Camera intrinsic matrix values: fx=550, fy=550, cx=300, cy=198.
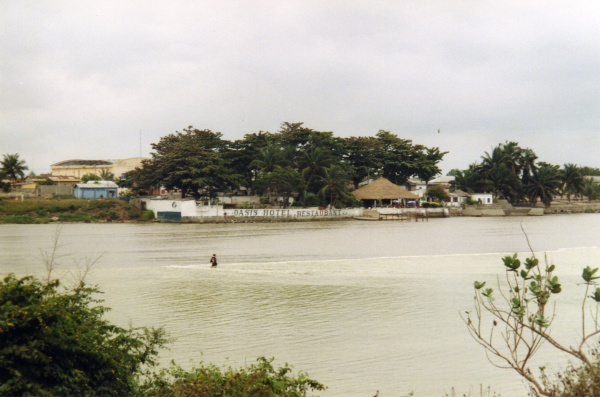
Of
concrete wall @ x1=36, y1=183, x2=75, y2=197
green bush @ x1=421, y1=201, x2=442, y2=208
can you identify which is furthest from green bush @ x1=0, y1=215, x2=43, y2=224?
green bush @ x1=421, y1=201, x2=442, y2=208

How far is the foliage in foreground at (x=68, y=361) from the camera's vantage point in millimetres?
5390

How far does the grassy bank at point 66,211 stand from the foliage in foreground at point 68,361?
151ft

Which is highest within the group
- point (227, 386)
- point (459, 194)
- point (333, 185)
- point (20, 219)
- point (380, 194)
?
point (333, 185)

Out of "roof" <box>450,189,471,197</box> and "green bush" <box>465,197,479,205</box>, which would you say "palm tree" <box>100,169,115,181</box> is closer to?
"roof" <box>450,189,471,197</box>

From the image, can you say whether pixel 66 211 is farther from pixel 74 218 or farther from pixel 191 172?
pixel 191 172

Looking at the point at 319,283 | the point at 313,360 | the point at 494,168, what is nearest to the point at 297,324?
the point at 313,360

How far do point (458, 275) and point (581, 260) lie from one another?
7.18m

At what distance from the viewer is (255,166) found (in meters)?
58.9

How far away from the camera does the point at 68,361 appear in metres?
5.75

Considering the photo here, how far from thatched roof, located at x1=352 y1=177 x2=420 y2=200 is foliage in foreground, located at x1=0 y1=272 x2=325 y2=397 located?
2178 inches

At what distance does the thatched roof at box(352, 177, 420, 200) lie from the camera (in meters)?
61.4

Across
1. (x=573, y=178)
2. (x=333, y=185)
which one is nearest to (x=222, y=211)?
(x=333, y=185)

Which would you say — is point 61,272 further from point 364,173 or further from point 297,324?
point 364,173

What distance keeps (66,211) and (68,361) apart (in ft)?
161
